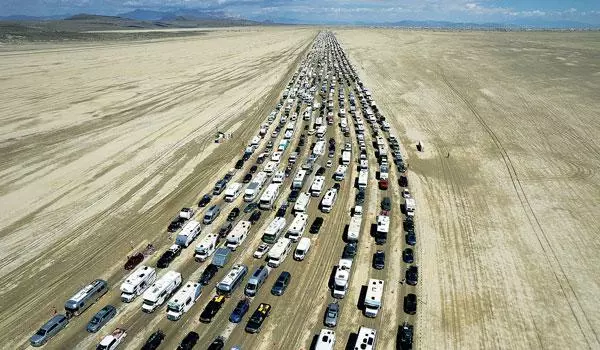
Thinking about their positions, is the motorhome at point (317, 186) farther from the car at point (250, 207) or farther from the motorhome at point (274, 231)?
the motorhome at point (274, 231)

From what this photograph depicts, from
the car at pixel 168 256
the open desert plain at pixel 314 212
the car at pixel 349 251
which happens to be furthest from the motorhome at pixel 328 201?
the car at pixel 168 256

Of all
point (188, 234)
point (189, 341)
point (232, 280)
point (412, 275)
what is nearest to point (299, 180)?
point (188, 234)

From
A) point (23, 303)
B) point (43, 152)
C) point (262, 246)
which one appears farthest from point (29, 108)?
point (262, 246)

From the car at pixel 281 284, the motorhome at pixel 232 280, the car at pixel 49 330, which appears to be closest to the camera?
the car at pixel 49 330

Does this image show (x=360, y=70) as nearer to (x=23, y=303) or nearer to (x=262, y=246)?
(x=262, y=246)

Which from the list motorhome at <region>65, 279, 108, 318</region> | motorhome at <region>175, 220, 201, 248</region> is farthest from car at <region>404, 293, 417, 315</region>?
motorhome at <region>65, 279, 108, 318</region>

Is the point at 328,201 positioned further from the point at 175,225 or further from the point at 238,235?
the point at 175,225

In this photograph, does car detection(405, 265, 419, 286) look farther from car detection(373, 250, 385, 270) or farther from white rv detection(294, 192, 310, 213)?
white rv detection(294, 192, 310, 213)
